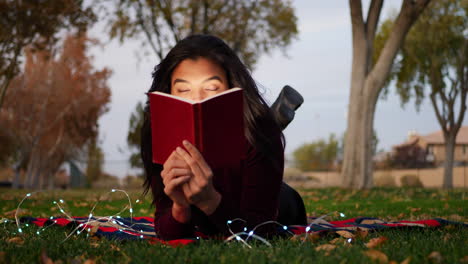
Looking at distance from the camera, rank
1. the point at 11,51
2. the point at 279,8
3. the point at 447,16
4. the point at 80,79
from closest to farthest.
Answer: the point at 11,51 < the point at 279,8 < the point at 447,16 < the point at 80,79

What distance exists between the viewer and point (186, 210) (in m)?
2.85

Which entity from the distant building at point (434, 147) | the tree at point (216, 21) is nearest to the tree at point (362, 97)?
the tree at point (216, 21)

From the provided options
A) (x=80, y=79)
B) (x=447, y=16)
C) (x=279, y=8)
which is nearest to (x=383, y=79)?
(x=279, y=8)

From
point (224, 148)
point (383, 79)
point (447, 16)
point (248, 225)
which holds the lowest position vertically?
point (248, 225)

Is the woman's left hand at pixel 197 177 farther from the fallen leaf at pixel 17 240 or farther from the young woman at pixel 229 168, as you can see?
A: the fallen leaf at pixel 17 240

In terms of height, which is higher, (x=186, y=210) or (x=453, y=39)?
(x=453, y=39)

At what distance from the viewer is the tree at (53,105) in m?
25.2

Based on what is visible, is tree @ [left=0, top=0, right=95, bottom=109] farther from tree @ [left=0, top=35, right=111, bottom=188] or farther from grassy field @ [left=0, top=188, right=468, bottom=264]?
grassy field @ [left=0, top=188, right=468, bottom=264]

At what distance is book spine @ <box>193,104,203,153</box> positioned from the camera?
7.54 feet

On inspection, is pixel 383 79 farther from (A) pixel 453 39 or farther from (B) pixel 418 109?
(B) pixel 418 109

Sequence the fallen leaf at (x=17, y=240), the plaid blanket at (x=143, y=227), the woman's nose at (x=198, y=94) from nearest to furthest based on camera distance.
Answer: the woman's nose at (x=198, y=94)
the fallen leaf at (x=17, y=240)
the plaid blanket at (x=143, y=227)

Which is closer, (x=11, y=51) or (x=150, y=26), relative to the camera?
(x=11, y=51)

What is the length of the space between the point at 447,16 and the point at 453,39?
43.3 inches

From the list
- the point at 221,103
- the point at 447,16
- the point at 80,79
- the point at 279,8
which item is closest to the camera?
the point at 221,103
